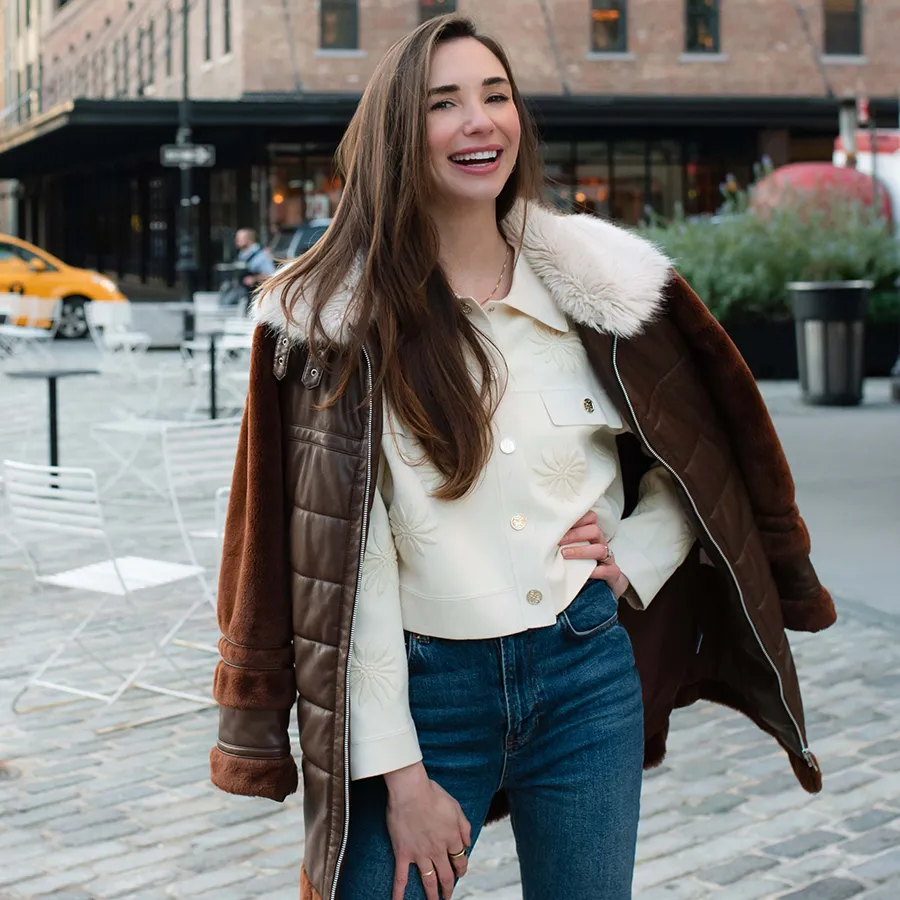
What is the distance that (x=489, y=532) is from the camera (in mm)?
2305

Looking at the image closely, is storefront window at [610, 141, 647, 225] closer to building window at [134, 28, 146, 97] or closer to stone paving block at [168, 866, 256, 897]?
building window at [134, 28, 146, 97]

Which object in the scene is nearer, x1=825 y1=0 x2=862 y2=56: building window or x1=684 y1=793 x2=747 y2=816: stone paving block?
x1=684 y1=793 x2=747 y2=816: stone paving block

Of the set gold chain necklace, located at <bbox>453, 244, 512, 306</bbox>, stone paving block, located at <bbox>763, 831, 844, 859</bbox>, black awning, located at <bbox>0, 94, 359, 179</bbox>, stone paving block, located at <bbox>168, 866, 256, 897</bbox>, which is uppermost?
black awning, located at <bbox>0, 94, 359, 179</bbox>

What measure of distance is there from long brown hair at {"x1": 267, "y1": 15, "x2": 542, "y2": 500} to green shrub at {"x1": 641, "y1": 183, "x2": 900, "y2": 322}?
15200 mm

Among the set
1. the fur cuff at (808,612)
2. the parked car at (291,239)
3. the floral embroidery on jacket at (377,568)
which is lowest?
the fur cuff at (808,612)

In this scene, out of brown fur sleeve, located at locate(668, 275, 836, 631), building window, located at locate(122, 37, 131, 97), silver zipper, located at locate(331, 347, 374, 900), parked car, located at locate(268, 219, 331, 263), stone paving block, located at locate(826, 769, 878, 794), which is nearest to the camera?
silver zipper, located at locate(331, 347, 374, 900)

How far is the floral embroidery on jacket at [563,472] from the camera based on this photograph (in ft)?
7.70

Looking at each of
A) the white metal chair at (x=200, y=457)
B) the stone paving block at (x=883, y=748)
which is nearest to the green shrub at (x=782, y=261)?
the white metal chair at (x=200, y=457)

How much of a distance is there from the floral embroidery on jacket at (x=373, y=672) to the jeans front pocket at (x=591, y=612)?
27cm

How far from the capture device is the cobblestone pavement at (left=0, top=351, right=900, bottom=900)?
4172mm

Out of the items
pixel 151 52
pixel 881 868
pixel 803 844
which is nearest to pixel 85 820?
pixel 803 844

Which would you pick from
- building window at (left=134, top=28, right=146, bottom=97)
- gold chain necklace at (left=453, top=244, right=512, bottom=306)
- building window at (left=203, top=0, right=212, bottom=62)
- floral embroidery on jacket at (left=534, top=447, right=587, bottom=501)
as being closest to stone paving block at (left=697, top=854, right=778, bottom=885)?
floral embroidery on jacket at (left=534, top=447, right=587, bottom=501)

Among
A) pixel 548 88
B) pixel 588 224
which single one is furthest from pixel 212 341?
pixel 548 88

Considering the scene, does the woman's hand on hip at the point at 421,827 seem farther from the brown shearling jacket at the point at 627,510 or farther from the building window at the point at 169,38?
the building window at the point at 169,38
